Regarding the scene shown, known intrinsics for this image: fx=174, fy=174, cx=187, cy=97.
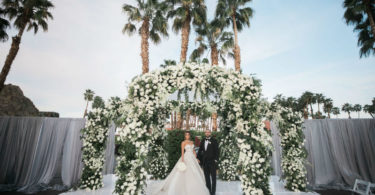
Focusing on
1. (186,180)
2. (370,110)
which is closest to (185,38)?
(186,180)

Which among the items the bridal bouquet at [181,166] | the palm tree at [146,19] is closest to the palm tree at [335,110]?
the palm tree at [146,19]

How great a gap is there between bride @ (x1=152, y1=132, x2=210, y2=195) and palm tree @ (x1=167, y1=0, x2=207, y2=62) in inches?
273

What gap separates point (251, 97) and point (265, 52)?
21.6ft

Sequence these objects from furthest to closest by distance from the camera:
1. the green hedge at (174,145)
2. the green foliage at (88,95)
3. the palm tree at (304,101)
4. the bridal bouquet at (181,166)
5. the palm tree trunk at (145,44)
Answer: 1. the green foliage at (88,95)
2. the palm tree at (304,101)
3. the palm tree trunk at (145,44)
4. the green hedge at (174,145)
5. the bridal bouquet at (181,166)

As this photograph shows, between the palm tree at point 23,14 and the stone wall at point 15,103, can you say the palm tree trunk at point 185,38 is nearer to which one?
the palm tree at point 23,14

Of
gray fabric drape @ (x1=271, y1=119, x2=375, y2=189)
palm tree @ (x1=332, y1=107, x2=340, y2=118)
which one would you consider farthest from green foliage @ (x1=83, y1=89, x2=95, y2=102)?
palm tree @ (x1=332, y1=107, x2=340, y2=118)

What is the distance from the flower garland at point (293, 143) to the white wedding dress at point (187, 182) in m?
3.08

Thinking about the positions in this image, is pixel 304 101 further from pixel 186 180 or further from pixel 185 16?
pixel 186 180

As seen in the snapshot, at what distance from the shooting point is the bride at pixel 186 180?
473 cm

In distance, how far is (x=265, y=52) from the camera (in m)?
9.38

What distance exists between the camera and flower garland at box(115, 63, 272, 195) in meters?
3.65

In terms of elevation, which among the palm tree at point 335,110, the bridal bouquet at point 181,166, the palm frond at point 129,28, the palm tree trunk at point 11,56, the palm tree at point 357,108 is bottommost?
the bridal bouquet at point 181,166

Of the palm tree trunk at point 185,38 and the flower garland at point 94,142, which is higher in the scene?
the palm tree trunk at point 185,38

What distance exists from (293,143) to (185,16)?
912 cm
